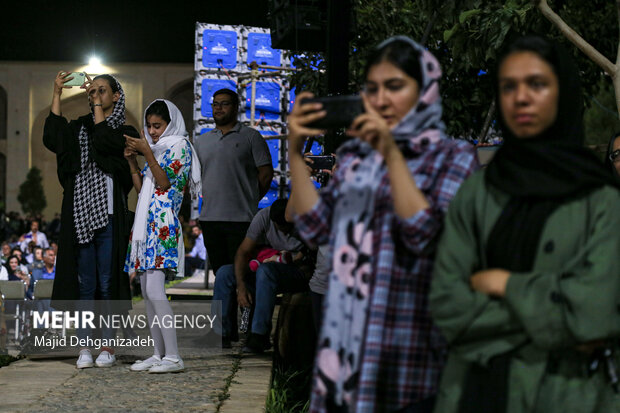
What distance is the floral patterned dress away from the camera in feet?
17.6

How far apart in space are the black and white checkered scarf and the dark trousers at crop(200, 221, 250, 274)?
3.36 feet

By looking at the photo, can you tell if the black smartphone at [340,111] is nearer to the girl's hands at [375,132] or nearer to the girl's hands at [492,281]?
the girl's hands at [375,132]

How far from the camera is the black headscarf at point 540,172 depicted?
2.06m

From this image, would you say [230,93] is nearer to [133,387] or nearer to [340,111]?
[133,387]

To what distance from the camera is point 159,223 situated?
541cm

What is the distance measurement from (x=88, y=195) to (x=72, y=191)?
16cm

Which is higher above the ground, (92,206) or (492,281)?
(92,206)

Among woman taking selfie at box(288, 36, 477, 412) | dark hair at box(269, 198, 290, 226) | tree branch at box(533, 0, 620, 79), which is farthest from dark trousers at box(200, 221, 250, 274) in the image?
woman taking selfie at box(288, 36, 477, 412)

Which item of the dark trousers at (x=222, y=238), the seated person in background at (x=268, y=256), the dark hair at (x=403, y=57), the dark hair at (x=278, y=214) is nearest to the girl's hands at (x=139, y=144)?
the dark hair at (x=278, y=214)

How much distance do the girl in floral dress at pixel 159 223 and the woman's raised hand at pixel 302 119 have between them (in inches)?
116

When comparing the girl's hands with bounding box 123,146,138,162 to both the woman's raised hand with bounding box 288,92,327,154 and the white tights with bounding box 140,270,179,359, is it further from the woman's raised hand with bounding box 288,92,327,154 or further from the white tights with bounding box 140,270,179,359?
the woman's raised hand with bounding box 288,92,327,154

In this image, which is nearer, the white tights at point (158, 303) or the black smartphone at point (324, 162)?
the black smartphone at point (324, 162)

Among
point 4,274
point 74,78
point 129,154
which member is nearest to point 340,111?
point 129,154

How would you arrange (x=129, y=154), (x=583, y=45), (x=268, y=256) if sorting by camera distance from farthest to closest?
(x=268, y=256)
(x=583, y=45)
(x=129, y=154)
